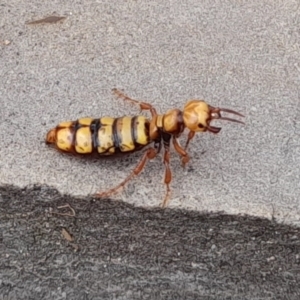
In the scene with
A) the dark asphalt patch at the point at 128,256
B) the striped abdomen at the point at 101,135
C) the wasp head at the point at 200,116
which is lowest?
the dark asphalt patch at the point at 128,256

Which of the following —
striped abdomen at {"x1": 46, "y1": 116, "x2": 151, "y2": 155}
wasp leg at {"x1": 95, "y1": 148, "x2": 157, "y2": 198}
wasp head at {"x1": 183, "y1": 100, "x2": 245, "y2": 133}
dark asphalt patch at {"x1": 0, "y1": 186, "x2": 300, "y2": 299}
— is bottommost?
dark asphalt patch at {"x1": 0, "y1": 186, "x2": 300, "y2": 299}

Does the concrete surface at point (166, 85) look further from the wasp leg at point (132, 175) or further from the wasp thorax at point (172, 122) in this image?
the wasp thorax at point (172, 122)

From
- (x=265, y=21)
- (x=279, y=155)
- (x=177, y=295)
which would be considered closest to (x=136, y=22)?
(x=265, y=21)

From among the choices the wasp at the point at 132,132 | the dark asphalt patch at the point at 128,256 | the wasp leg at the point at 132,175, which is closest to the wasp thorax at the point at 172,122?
the wasp at the point at 132,132

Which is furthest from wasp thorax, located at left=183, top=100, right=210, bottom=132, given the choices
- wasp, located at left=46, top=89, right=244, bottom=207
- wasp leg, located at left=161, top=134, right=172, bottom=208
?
wasp leg, located at left=161, top=134, right=172, bottom=208

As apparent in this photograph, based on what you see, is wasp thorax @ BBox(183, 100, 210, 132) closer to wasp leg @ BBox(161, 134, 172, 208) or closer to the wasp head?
the wasp head

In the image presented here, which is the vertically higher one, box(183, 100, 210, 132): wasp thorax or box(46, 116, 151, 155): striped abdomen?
box(183, 100, 210, 132): wasp thorax
